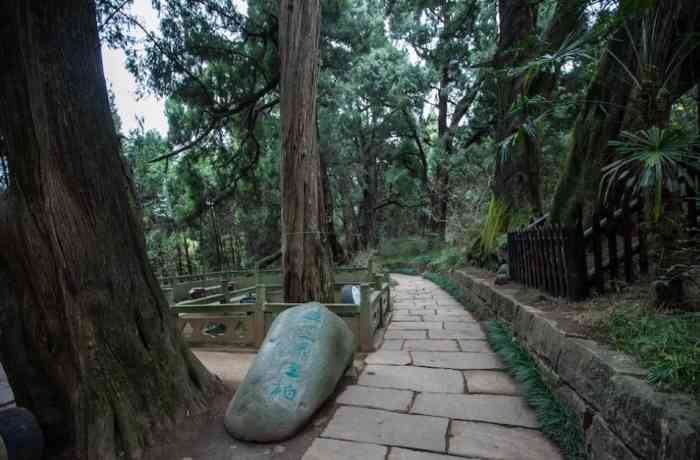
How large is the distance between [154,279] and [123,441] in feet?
3.38

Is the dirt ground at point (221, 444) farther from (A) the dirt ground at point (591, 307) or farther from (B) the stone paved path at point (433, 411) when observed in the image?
(A) the dirt ground at point (591, 307)

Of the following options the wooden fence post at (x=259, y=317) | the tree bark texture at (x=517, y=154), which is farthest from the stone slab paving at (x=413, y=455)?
the tree bark texture at (x=517, y=154)

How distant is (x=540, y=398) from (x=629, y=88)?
284cm

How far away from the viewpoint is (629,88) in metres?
3.21

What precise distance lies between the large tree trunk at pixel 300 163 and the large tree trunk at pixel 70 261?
240 cm

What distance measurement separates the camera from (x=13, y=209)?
2189 millimetres

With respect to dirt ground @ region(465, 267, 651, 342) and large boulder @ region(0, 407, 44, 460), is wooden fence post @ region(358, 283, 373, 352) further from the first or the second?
large boulder @ region(0, 407, 44, 460)

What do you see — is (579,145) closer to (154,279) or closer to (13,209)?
(154,279)

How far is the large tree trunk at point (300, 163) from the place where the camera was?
4766 millimetres

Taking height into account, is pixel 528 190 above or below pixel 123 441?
above

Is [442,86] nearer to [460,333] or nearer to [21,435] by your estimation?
[460,333]

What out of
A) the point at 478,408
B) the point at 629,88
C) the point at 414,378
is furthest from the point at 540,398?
the point at 629,88

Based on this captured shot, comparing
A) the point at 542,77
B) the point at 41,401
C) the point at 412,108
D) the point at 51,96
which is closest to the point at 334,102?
the point at 412,108

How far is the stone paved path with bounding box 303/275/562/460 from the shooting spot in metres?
2.01
